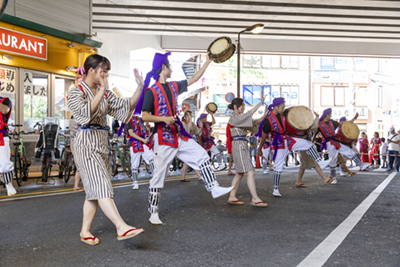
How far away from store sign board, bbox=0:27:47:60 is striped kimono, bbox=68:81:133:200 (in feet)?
27.3

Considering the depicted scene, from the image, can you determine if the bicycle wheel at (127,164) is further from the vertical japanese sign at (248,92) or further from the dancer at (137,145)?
the vertical japanese sign at (248,92)

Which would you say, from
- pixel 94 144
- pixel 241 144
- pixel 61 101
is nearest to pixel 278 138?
pixel 241 144

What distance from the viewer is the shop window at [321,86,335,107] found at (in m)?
40.0

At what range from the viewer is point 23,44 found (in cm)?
1154

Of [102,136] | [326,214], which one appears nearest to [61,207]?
[102,136]

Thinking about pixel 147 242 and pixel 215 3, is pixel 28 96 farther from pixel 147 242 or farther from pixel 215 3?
pixel 147 242

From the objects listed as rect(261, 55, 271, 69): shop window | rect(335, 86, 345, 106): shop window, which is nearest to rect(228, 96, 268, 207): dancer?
rect(261, 55, 271, 69): shop window

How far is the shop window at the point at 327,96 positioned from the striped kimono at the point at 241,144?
35.6m

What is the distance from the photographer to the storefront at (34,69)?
1122 cm

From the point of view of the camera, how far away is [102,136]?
398cm

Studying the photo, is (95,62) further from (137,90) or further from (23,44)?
(23,44)

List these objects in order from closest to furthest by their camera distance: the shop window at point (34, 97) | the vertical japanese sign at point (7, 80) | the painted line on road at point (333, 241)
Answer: the painted line on road at point (333, 241) < the vertical japanese sign at point (7, 80) < the shop window at point (34, 97)

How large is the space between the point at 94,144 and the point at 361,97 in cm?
4020

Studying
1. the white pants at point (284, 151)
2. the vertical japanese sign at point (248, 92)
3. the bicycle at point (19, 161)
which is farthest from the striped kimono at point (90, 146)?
the vertical japanese sign at point (248, 92)
